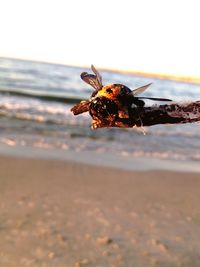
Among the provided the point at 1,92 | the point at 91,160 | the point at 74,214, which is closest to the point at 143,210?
the point at 74,214

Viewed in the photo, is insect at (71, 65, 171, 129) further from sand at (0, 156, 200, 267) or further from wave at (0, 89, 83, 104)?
wave at (0, 89, 83, 104)

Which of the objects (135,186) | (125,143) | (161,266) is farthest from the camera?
(125,143)

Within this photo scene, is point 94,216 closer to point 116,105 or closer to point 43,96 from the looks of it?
point 116,105

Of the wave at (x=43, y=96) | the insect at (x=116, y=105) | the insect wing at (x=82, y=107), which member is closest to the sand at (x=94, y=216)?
the insect wing at (x=82, y=107)

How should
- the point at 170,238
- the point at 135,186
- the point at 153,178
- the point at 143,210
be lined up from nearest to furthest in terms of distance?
the point at 170,238 < the point at 143,210 < the point at 135,186 < the point at 153,178

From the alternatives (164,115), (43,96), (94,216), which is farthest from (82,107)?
(43,96)

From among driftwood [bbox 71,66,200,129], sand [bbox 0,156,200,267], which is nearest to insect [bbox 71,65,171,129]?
driftwood [bbox 71,66,200,129]

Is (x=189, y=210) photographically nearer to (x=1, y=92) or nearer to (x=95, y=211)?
(x=95, y=211)

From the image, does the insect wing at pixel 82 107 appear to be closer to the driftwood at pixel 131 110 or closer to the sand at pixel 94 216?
the driftwood at pixel 131 110
